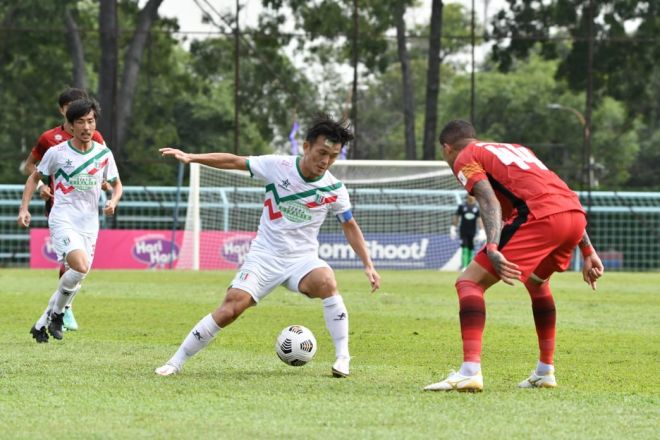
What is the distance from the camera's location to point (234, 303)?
846cm

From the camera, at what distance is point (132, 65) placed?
109ft

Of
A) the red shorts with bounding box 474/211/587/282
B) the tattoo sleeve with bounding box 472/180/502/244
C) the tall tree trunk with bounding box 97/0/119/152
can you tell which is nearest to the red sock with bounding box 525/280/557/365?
the red shorts with bounding box 474/211/587/282

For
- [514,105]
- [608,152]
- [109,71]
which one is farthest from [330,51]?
[514,105]

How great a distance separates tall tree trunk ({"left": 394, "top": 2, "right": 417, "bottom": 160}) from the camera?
33719 millimetres

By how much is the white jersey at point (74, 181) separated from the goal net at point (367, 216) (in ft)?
59.7

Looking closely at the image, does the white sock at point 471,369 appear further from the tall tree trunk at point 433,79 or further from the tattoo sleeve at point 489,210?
the tall tree trunk at point 433,79

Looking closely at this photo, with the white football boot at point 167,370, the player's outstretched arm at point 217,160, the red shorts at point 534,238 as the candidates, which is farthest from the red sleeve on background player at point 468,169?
the white football boot at point 167,370

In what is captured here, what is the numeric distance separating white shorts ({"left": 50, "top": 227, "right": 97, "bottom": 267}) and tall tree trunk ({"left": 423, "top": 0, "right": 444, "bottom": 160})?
878 inches

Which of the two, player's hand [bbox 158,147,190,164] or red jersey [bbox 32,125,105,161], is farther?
red jersey [bbox 32,125,105,161]

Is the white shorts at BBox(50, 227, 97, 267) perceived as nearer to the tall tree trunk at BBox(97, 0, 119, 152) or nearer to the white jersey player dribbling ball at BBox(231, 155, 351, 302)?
the white jersey player dribbling ball at BBox(231, 155, 351, 302)

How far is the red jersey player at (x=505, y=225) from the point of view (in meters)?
7.53

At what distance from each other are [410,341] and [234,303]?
336 cm

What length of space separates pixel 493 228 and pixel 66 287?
4997mm

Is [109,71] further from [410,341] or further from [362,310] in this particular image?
[410,341]
